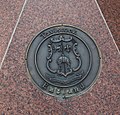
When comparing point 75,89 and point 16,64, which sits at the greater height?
point 16,64

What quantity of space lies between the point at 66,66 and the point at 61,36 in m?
0.42

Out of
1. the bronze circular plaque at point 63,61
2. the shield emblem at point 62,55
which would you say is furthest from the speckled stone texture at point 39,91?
the shield emblem at point 62,55

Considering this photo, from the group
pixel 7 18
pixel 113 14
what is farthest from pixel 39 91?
pixel 113 14

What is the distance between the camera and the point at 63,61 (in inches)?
139

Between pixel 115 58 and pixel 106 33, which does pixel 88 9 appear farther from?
pixel 115 58

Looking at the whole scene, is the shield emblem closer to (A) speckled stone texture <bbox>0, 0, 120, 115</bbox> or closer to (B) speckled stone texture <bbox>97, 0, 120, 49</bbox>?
(A) speckled stone texture <bbox>0, 0, 120, 115</bbox>

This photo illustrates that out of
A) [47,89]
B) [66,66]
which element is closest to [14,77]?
[47,89]

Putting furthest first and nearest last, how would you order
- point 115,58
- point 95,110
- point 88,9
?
1. point 88,9
2. point 115,58
3. point 95,110

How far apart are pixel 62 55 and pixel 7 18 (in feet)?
3.20

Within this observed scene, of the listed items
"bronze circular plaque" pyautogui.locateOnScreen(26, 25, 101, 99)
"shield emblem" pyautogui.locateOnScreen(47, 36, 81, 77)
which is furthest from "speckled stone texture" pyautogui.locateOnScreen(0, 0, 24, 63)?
"shield emblem" pyautogui.locateOnScreen(47, 36, 81, 77)

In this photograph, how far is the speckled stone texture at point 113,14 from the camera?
388cm

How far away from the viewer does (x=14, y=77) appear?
3439 mm

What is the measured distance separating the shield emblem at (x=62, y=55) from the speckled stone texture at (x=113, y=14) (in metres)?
0.61

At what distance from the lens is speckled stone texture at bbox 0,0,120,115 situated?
334 cm
